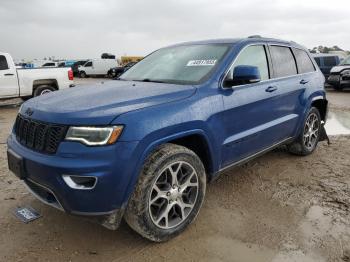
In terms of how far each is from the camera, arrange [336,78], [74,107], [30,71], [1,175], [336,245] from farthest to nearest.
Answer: [336,78] → [30,71] → [1,175] → [336,245] → [74,107]

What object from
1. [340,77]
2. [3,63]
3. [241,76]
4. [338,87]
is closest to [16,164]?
[241,76]

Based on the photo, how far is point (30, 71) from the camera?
455 inches

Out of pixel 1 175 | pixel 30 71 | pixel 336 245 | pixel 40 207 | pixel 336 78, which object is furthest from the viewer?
pixel 336 78

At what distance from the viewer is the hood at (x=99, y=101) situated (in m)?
2.74

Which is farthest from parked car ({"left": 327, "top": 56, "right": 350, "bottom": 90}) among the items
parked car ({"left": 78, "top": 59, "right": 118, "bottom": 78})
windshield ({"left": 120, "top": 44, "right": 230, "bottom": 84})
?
parked car ({"left": 78, "top": 59, "right": 118, "bottom": 78})

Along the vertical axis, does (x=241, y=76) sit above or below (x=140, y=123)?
above

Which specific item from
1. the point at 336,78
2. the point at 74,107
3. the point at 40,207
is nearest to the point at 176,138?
the point at 74,107

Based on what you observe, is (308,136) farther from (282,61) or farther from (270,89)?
(270,89)

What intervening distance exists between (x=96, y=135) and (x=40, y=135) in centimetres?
54

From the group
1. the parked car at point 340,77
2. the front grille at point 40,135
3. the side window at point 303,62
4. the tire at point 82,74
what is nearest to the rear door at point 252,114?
the side window at point 303,62

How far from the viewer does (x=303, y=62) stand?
5.33m

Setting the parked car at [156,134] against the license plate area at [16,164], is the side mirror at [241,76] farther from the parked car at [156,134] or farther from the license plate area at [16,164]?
the license plate area at [16,164]

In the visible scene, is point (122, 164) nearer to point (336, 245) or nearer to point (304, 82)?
point (336, 245)

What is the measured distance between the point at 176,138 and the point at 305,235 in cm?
147
